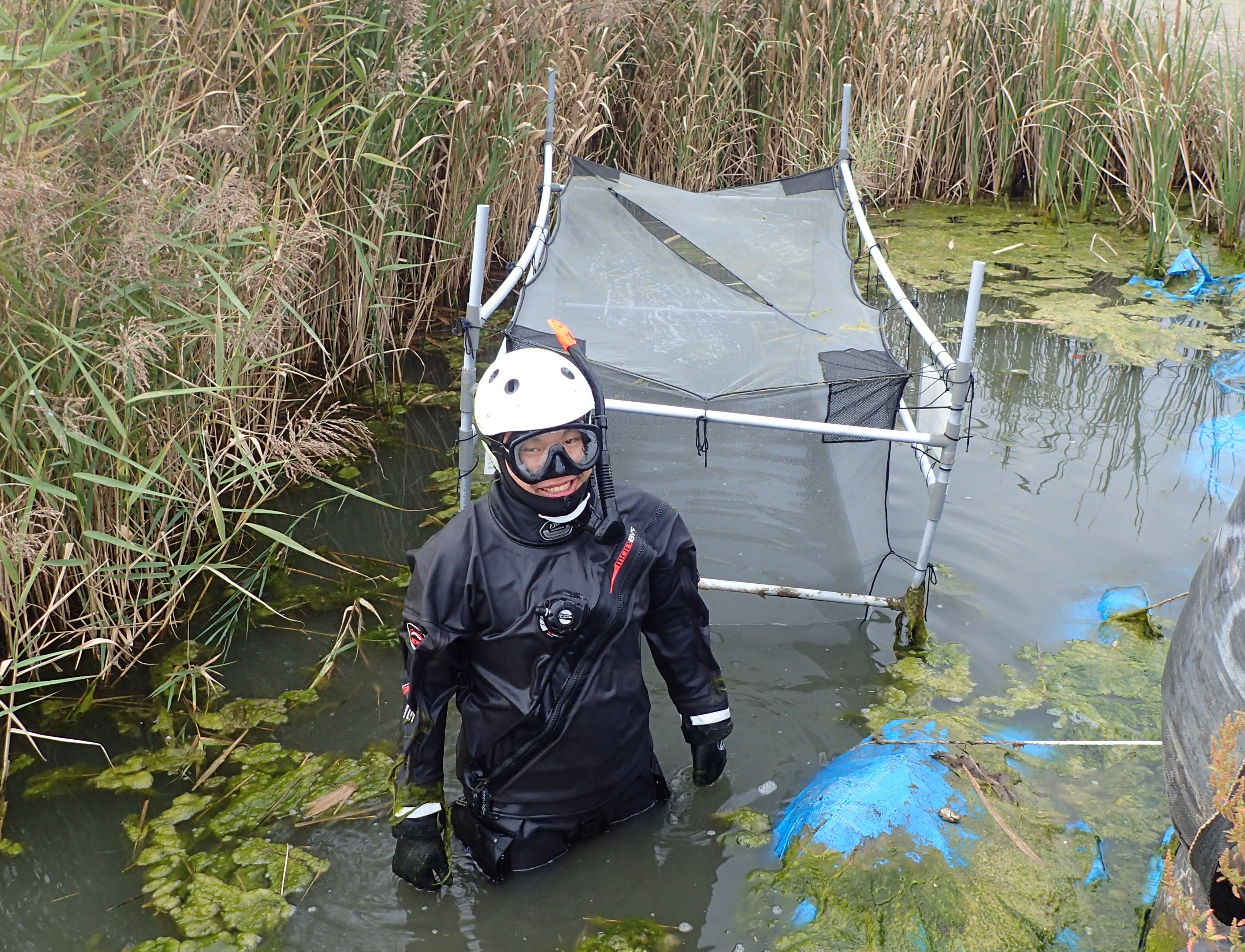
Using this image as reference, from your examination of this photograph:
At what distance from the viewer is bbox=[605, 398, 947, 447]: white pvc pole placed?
3.29 m

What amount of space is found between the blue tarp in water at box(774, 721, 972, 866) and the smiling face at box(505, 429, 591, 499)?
1081 mm

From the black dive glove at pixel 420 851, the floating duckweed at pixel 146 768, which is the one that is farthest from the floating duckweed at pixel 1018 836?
the floating duckweed at pixel 146 768

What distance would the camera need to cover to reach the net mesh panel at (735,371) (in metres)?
3.72

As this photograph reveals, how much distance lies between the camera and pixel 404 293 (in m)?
5.85

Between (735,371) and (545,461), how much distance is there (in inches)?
69.8

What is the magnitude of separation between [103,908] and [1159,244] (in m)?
6.54

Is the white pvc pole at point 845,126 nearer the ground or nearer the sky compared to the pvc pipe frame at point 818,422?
nearer the sky

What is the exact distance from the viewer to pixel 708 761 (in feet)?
9.39

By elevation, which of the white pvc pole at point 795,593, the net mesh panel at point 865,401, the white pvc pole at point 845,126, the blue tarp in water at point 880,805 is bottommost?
the blue tarp in water at point 880,805

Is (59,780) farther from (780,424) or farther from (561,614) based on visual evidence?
(780,424)

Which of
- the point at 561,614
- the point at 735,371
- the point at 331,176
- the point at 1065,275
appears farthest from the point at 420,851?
the point at 1065,275

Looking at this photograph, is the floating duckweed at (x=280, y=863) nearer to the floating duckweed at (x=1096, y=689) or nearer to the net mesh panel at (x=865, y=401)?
the net mesh panel at (x=865, y=401)

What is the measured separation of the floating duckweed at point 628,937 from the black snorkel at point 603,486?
0.96 metres

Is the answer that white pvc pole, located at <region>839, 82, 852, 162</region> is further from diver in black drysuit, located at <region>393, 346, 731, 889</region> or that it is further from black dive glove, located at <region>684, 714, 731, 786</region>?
black dive glove, located at <region>684, 714, 731, 786</region>
